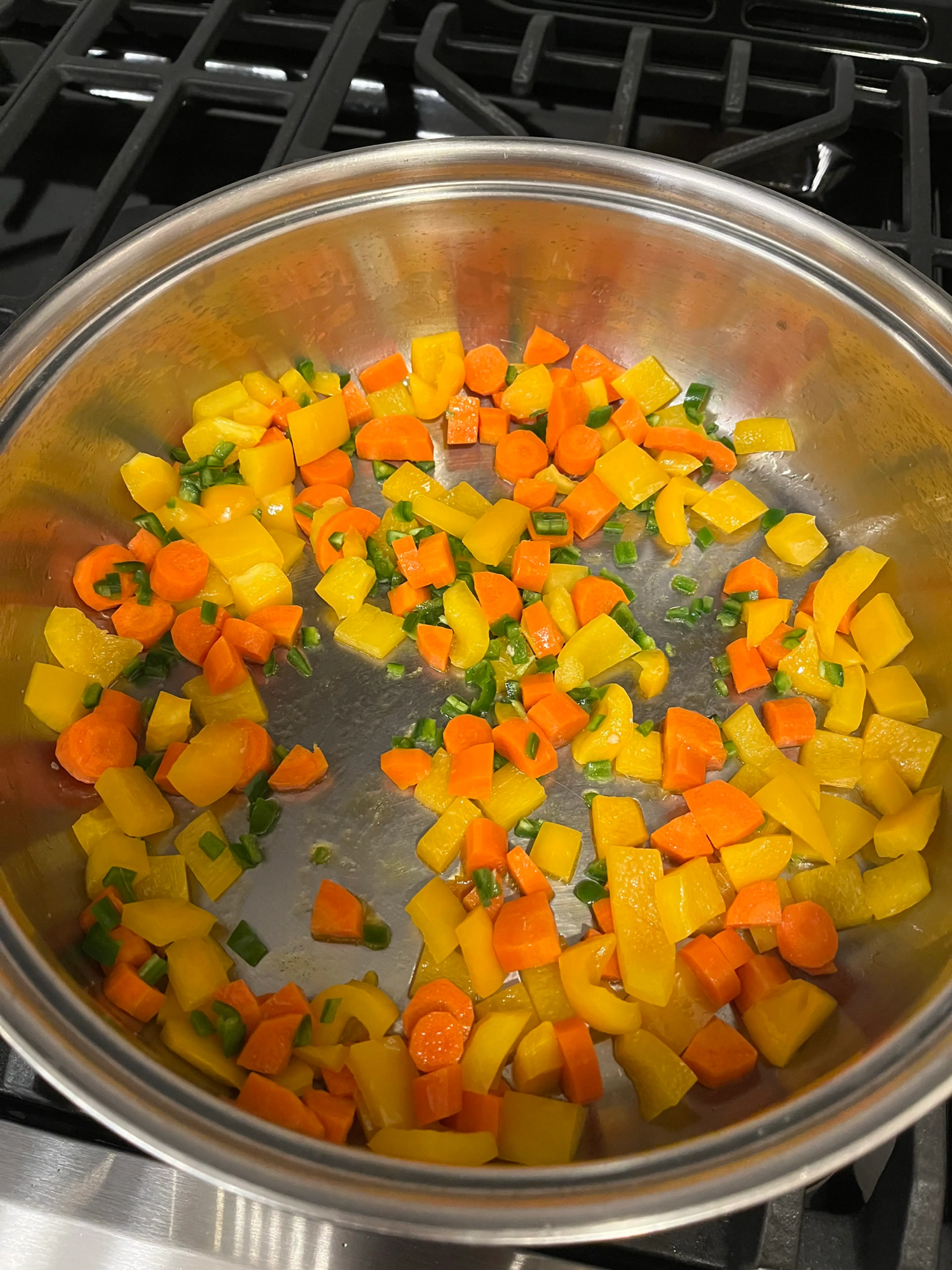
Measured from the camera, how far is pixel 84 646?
2.01 metres

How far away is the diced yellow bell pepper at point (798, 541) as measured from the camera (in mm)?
2217

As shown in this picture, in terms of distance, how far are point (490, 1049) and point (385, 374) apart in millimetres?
1636

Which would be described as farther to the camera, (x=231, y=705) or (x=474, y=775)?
(x=231, y=705)

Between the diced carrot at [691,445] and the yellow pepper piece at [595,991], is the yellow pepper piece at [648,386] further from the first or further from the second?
the yellow pepper piece at [595,991]

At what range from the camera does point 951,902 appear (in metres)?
1.68

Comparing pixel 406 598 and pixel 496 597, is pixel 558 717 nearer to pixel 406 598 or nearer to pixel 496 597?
pixel 496 597

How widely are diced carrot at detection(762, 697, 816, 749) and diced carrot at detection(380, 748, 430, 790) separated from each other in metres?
0.75

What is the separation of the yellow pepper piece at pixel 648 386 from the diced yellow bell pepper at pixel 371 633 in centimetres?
86

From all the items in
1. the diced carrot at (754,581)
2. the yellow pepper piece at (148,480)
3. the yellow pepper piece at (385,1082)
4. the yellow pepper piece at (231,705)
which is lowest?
the yellow pepper piece at (385,1082)

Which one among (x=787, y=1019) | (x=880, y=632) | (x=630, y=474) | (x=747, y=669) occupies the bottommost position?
(x=787, y=1019)

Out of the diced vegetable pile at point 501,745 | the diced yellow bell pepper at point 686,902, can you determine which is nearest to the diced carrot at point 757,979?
the diced vegetable pile at point 501,745

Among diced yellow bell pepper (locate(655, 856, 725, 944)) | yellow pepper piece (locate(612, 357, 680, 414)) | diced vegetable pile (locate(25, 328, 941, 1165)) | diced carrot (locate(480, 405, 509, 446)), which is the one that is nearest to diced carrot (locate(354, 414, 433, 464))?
diced vegetable pile (locate(25, 328, 941, 1165))

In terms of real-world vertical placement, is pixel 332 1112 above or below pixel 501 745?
below

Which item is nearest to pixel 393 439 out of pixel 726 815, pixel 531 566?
pixel 531 566
